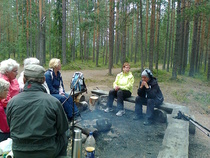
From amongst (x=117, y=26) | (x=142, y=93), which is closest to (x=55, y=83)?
(x=142, y=93)

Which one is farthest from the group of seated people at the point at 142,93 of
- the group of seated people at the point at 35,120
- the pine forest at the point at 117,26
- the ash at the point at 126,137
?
the pine forest at the point at 117,26

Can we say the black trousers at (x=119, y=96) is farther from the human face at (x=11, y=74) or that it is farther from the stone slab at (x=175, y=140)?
the human face at (x=11, y=74)

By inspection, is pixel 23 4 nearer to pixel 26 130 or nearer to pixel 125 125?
pixel 125 125

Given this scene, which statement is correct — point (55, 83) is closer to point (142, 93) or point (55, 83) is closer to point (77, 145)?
point (142, 93)

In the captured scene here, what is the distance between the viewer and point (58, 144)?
2068mm

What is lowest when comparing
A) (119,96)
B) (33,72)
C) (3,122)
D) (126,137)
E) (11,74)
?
(126,137)

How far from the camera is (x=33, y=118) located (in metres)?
1.78

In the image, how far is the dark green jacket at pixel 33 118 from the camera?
1785 mm

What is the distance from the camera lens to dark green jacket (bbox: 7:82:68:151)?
1.79 m

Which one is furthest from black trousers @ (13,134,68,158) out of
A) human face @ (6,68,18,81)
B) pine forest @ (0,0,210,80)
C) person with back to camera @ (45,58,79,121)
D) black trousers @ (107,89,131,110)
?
pine forest @ (0,0,210,80)

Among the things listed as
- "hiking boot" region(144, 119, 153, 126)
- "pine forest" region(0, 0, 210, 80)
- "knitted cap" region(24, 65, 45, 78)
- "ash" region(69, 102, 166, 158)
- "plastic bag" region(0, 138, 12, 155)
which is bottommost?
"ash" region(69, 102, 166, 158)

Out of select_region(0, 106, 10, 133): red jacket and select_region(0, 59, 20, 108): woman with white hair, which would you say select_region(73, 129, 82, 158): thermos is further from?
select_region(0, 59, 20, 108): woman with white hair

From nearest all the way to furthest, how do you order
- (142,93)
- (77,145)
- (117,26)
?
(77,145)
(142,93)
(117,26)

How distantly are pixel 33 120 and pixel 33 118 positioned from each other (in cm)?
2
